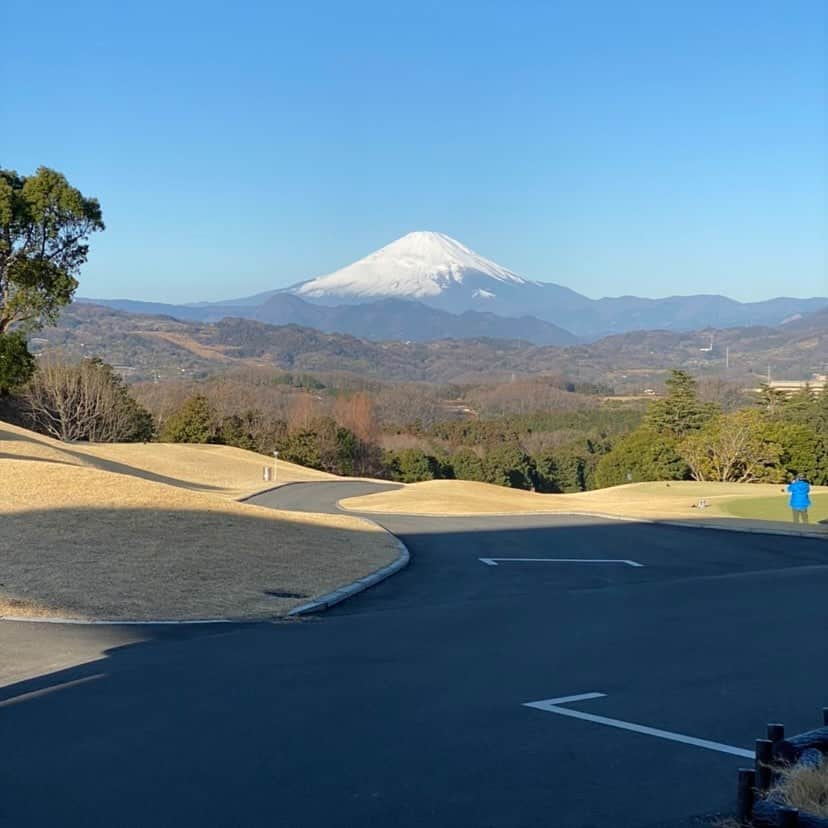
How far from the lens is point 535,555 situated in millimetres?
19016

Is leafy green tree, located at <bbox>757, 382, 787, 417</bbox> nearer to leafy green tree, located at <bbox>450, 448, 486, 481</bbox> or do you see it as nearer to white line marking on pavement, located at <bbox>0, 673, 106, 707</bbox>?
leafy green tree, located at <bbox>450, 448, 486, 481</bbox>

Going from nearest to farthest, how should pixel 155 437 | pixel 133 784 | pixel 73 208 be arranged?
pixel 133 784, pixel 73 208, pixel 155 437

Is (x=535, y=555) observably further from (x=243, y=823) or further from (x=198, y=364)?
(x=198, y=364)

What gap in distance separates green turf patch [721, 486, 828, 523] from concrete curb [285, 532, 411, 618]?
12.2 m

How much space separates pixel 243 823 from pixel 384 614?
22.2 ft

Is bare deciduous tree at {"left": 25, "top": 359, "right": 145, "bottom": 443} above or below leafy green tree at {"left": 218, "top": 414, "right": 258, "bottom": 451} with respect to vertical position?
above

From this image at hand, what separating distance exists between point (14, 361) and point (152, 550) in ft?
118

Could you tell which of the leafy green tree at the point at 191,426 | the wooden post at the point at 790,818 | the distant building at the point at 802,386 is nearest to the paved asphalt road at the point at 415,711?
the wooden post at the point at 790,818

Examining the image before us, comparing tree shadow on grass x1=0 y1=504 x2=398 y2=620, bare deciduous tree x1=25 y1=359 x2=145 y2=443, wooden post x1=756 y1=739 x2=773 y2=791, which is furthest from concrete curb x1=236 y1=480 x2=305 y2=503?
wooden post x1=756 y1=739 x2=773 y2=791

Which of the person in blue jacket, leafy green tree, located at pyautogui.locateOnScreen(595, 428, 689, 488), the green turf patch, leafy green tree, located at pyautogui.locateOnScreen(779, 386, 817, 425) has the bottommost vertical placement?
leafy green tree, located at pyautogui.locateOnScreen(595, 428, 689, 488)

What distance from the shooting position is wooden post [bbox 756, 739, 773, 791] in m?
4.77

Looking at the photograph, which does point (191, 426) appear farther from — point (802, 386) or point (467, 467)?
point (802, 386)

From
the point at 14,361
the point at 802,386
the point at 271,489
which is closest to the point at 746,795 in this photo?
the point at 271,489

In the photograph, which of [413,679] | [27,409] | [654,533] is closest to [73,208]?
[27,409]
